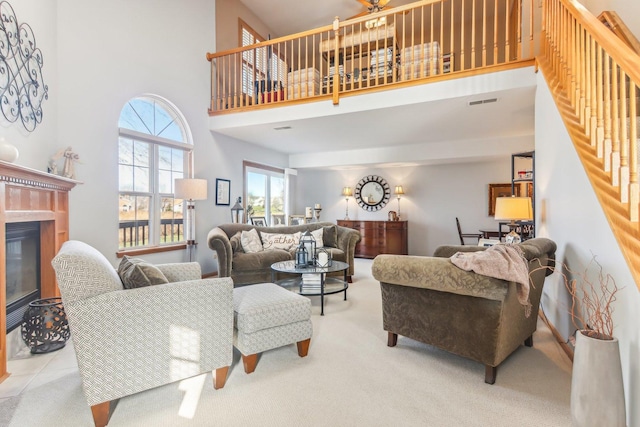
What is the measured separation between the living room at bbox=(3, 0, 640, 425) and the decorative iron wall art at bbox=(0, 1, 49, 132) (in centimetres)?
10

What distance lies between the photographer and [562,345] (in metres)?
2.50

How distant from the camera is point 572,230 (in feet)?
7.46

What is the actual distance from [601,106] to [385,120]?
9.63 ft

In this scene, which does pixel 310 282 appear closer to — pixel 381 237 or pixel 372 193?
pixel 381 237

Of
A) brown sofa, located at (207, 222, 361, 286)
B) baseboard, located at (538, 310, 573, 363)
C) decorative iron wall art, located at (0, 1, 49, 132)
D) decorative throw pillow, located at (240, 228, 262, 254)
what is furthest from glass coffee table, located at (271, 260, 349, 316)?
decorative iron wall art, located at (0, 1, 49, 132)

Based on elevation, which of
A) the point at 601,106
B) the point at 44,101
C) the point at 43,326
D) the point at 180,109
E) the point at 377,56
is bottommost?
the point at 43,326

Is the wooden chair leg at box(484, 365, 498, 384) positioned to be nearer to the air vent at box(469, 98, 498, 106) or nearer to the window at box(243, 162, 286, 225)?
the air vent at box(469, 98, 498, 106)

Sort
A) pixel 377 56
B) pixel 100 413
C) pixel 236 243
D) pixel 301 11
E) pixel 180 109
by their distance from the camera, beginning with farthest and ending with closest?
pixel 301 11, pixel 180 109, pixel 236 243, pixel 377 56, pixel 100 413

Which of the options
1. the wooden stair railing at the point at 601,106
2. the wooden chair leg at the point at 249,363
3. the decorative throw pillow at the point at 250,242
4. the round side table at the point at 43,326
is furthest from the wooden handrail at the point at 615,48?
the decorative throw pillow at the point at 250,242

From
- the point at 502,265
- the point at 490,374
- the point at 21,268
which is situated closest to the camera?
the point at 502,265

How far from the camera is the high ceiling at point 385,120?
3715 mm

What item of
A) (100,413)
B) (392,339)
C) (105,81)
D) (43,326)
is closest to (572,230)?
(392,339)

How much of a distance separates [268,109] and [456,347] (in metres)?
3.91

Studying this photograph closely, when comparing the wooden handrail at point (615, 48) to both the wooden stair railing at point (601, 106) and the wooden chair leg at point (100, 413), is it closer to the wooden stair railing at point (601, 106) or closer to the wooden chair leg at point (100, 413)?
the wooden stair railing at point (601, 106)
